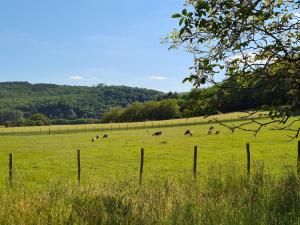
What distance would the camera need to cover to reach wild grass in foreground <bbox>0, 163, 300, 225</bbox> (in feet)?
27.5

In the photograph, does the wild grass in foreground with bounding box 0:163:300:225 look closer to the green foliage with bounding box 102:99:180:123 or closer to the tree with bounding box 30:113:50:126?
the green foliage with bounding box 102:99:180:123

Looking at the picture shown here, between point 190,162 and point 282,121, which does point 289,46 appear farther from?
point 190,162

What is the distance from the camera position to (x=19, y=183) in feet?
47.6

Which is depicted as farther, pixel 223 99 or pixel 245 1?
pixel 223 99

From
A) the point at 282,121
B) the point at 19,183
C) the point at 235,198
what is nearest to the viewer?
the point at 282,121

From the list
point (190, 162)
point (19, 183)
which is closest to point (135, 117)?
point (190, 162)

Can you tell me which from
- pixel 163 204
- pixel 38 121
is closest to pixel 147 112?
pixel 38 121

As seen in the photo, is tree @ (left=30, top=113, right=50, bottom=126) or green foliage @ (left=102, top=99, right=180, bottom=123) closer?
green foliage @ (left=102, top=99, right=180, bottom=123)

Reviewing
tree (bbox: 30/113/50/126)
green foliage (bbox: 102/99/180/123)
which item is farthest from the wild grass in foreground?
tree (bbox: 30/113/50/126)

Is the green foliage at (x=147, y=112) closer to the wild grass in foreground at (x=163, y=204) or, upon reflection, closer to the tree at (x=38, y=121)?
the tree at (x=38, y=121)

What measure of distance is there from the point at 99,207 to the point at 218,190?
12.4ft

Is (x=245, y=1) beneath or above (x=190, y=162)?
above

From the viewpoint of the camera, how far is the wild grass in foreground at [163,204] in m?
8.39

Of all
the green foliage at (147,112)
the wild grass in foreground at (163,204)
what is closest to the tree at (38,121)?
the green foliage at (147,112)
